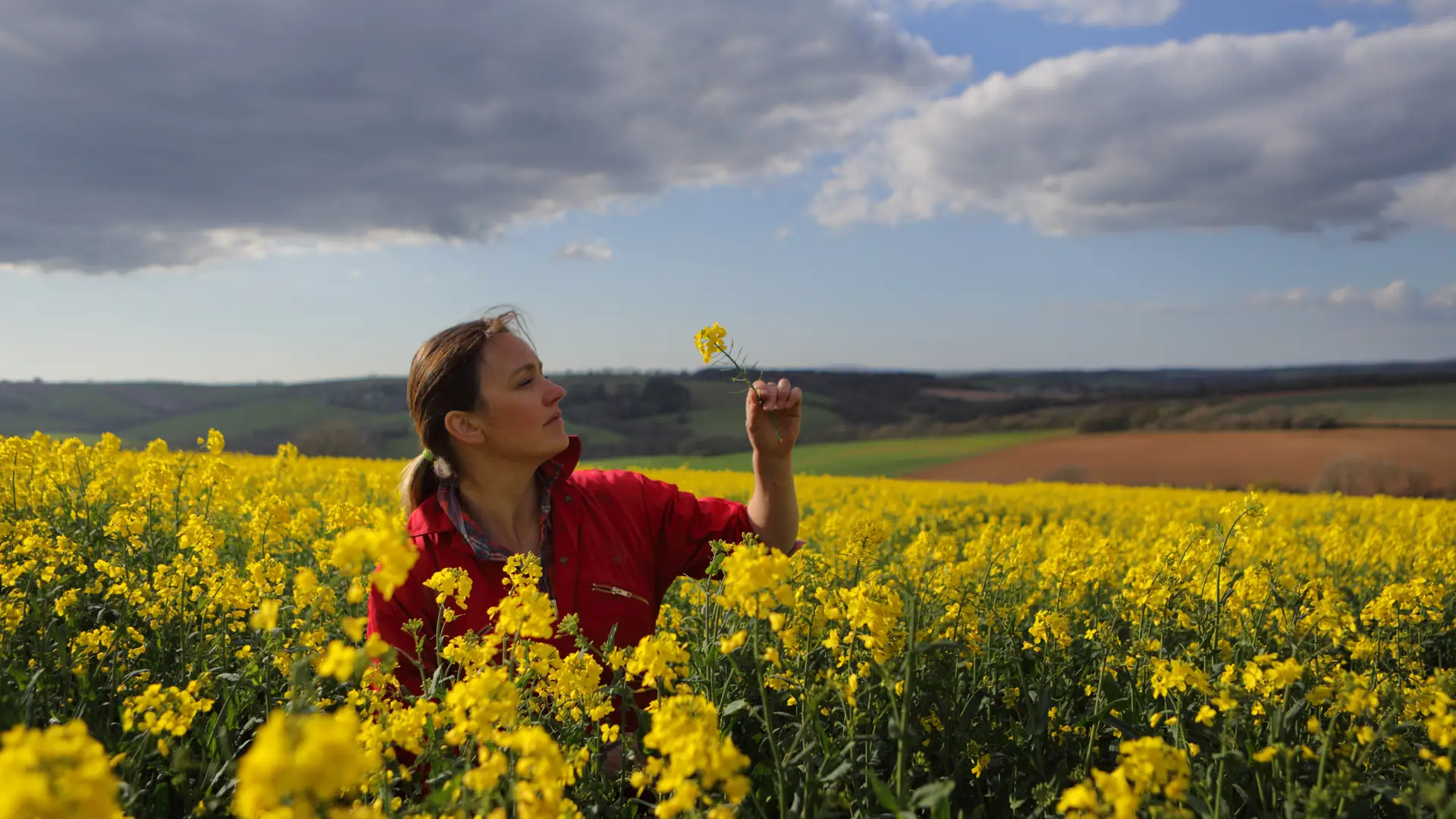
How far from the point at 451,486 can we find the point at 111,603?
5.48ft

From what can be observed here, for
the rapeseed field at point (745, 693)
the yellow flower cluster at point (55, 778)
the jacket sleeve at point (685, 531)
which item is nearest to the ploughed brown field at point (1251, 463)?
the rapeseed field at point (745, 693)

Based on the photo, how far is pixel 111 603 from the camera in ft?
12.3

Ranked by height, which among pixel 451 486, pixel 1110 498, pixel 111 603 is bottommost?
pixel 1110 498

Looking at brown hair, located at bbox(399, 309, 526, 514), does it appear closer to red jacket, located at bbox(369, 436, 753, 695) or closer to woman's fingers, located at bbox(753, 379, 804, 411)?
red jacket, located at bbox(369, 436, 753, 695)

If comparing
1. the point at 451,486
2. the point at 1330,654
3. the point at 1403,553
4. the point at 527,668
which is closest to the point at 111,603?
the point at 451,486

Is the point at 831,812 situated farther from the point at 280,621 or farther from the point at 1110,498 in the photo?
the point at 1110,498

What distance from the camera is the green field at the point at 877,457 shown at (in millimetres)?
25641

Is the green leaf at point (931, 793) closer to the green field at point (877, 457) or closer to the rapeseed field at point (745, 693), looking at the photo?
the rapeseed field at point (745, 693)

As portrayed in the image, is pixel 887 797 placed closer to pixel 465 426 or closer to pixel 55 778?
pixel 55 778

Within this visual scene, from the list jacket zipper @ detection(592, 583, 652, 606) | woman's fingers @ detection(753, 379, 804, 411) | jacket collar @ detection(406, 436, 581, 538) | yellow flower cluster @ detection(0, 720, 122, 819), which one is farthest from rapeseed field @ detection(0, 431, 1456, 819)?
woman's fingers @ detection(753, 379, 804, 411)

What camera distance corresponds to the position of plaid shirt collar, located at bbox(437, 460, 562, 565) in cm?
334

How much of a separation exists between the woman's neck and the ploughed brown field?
1923cm

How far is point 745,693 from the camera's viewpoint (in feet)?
8.39

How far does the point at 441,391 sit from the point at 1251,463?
21.9 m
